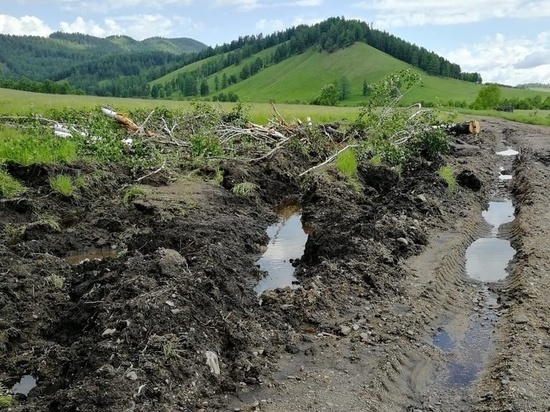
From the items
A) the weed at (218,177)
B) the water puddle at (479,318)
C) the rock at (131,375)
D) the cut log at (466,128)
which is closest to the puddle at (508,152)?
the cut log at (466,128)

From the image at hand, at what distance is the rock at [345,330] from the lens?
21.6ft

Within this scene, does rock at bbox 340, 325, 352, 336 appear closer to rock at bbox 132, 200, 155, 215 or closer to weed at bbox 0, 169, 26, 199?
rock at bbox 132, 200, 155, 215

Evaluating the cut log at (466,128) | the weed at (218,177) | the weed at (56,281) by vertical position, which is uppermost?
the cut log at (466,128)

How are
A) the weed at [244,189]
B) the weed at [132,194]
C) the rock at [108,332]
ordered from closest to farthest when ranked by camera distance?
the rock at [108,332] < the weed at [132,194] < the weed at [244,189]

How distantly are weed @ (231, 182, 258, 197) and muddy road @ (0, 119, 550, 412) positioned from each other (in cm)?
21

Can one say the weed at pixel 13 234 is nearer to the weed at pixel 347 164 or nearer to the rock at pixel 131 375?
the rock at pixel 131 375

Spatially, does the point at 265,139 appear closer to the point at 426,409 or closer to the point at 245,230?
the point at 245,230

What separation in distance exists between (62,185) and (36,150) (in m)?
2.08

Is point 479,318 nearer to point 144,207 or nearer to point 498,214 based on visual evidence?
point 498,214

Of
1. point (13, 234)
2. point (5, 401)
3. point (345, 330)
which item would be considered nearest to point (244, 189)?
point (13, 234)

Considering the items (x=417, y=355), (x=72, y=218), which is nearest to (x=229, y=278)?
(x=417, y=355)

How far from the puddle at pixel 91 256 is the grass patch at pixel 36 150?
13.3ft

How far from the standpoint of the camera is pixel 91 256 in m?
9.84

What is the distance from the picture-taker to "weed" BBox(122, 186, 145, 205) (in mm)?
12165
